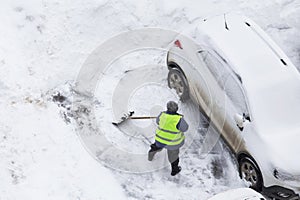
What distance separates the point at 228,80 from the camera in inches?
302

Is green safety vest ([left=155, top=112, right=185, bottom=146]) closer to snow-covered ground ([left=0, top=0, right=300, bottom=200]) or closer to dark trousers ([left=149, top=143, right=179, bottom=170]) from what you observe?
dark trousers ([left=149, top=143, right=179, bottom=170])

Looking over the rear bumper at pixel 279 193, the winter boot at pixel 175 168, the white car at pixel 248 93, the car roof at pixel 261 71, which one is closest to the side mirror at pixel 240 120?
the white car at pixel 248 93

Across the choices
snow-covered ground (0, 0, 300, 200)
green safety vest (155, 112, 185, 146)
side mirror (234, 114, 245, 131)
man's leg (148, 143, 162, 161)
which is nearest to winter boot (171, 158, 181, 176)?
snow-covered ground (0, 0, 300, 200)

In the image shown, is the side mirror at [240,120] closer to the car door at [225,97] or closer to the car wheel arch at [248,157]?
the car door at [225,97]

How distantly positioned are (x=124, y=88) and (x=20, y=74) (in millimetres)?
1938

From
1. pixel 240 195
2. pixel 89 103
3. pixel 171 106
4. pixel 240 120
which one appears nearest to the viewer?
pixel 240 195

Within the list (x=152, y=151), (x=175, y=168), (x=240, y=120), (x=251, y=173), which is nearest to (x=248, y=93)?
(x=240, y=120)

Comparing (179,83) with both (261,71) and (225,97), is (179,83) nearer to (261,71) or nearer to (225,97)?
(225,97)

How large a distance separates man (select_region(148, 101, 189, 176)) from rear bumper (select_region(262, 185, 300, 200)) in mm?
1501

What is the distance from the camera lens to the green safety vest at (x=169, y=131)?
704 centimetres

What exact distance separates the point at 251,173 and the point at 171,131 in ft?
4.90

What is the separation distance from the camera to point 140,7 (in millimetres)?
9766

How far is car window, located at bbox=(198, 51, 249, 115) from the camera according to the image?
293 inches

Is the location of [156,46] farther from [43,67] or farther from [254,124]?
[254,124]
